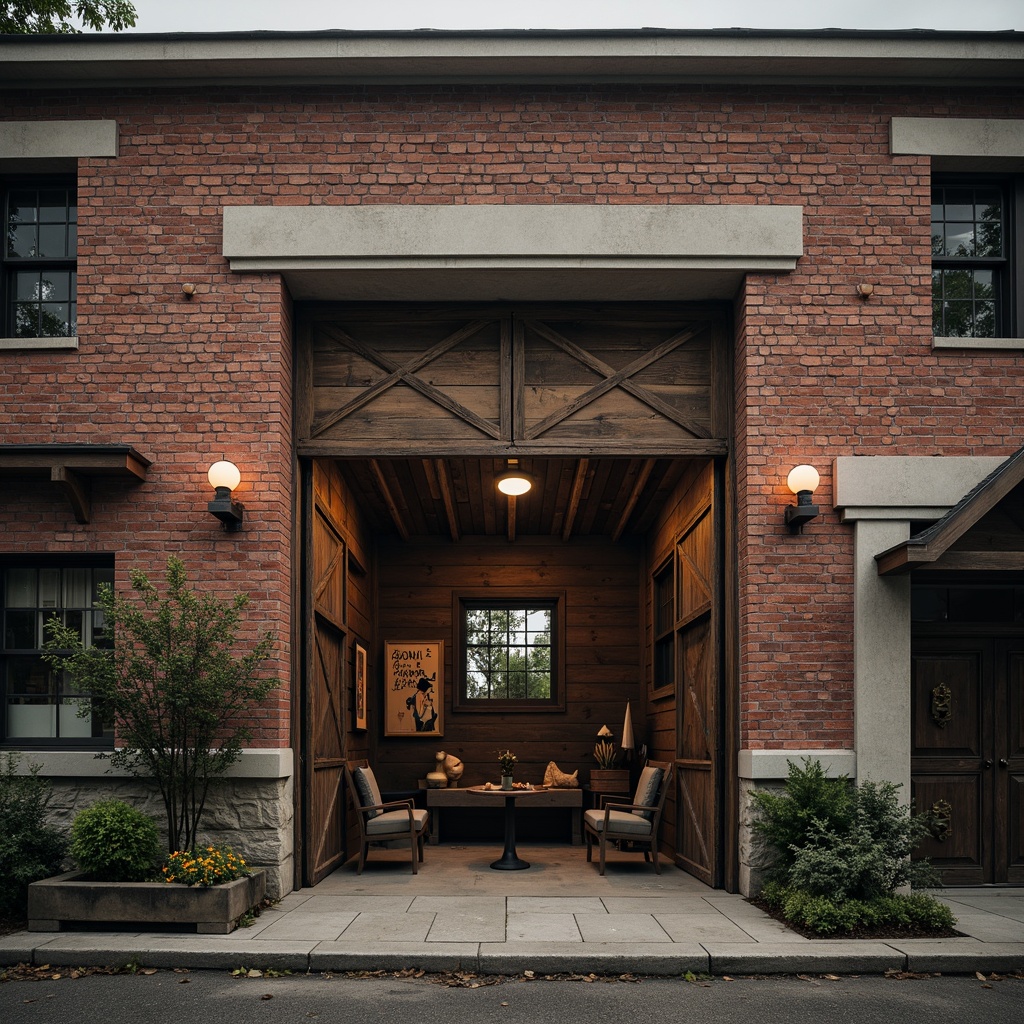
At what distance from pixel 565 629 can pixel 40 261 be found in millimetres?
8048

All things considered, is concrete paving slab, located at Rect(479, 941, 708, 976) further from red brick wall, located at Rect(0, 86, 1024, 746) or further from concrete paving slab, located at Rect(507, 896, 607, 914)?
red brick wall, located at Rect(0, 86, 1024, 746)

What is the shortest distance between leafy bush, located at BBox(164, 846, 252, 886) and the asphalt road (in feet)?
2.96

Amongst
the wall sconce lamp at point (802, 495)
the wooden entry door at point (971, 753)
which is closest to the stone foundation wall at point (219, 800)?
the wall sconce lamp at point (802, 495)

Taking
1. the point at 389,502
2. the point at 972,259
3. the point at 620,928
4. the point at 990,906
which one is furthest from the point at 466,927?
the point at 972,259

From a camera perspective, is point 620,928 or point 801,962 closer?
point 801,962

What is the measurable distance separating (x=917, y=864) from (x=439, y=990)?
3562mm

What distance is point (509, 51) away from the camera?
28.2 ft

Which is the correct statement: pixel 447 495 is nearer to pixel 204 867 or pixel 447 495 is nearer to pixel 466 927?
pixel 204 867

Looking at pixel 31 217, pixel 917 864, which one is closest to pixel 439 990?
pixel 917 864

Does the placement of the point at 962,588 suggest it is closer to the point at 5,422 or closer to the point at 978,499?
the point at 978,499

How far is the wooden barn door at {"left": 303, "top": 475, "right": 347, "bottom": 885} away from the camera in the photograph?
9.03m

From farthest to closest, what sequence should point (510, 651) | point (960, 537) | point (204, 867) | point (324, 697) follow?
point (510, 651) → point (324, 697) → point (960, 537) → point (204, 867)

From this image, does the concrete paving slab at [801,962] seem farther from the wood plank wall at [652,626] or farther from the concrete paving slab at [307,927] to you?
the wood plank wall at [652,626]

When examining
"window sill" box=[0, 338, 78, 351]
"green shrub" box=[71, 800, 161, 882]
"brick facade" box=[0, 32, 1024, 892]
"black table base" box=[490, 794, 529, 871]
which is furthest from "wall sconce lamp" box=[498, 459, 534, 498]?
"green shrub" box=[71, 800, 161, 882]
